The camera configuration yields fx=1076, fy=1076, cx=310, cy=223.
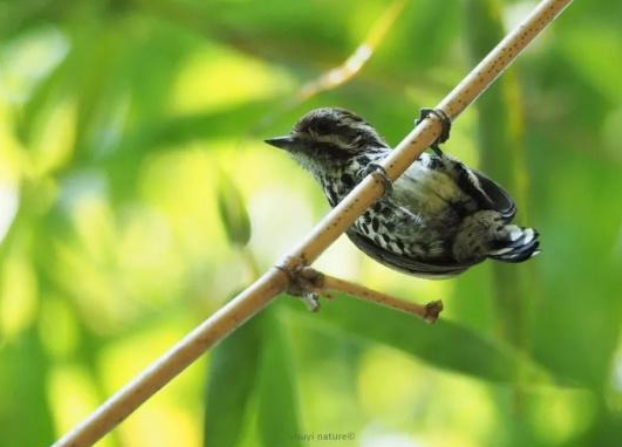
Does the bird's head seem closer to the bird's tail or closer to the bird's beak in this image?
the bird's beak

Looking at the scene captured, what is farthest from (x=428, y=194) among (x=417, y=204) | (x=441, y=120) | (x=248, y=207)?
(x=248, y=207)

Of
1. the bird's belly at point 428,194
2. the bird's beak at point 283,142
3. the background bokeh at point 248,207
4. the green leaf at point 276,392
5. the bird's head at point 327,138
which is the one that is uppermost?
the background bokeh at point 248,207

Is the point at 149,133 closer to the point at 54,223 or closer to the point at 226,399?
the point at 54,223

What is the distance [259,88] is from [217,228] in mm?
181

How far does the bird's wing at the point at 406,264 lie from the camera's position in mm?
648

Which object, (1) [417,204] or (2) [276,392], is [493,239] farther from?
(2) [276,392]

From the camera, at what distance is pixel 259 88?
133 cm

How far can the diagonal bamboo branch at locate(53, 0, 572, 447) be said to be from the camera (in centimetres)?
55

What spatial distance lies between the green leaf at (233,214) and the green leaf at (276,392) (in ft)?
0.49

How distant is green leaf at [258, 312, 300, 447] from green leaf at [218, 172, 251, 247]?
148mm

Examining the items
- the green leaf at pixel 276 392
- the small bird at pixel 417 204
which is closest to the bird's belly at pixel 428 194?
the small bird at pixel 417 204

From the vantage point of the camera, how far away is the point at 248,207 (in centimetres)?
111

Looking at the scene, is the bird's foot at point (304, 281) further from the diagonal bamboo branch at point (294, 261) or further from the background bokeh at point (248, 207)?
the background bokeh at point (248, 207)

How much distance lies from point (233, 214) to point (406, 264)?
144 millimetres
